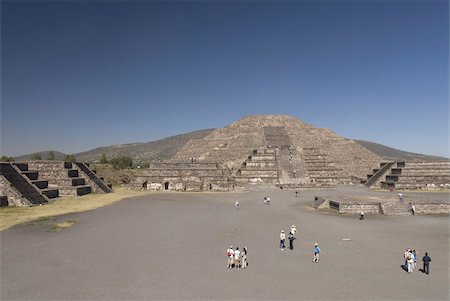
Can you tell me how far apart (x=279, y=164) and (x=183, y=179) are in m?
16.4

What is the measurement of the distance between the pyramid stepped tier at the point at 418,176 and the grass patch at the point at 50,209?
1371 inches

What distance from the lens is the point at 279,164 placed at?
5178cm

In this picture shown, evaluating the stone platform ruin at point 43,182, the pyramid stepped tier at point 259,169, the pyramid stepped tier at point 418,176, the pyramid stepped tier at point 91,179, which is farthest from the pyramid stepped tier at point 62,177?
the pyramid stepped tier at point 418,176

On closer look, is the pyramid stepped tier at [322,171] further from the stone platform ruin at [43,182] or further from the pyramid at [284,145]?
the stone platform ruin at [43,182]

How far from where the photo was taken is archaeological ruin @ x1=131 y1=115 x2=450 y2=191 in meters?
43.3

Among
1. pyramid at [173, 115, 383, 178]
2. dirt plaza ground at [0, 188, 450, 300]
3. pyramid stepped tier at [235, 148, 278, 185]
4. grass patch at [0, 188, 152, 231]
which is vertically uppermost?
pyramid at [173, 115, 383, 178]

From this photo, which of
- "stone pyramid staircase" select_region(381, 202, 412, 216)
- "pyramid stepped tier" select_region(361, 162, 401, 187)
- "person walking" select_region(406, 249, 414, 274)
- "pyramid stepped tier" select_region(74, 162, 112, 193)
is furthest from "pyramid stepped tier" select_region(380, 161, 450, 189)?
"pyramid stepped tier" select_region(74, 162, 112, 193)

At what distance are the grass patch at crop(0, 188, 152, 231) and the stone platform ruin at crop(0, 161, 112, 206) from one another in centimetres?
123

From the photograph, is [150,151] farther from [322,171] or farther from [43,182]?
[43,182]

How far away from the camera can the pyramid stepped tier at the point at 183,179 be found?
4256 centimetres

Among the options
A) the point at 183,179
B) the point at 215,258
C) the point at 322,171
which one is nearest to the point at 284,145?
the point at 322,171

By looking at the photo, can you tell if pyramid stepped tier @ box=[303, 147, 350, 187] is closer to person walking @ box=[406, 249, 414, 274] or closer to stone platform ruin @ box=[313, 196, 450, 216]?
stone platform ruin @ box=[313, 196, 450, 216]

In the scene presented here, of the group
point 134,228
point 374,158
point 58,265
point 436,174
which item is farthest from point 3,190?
point 374,158

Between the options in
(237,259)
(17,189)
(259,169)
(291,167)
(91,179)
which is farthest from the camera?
(291,167)
